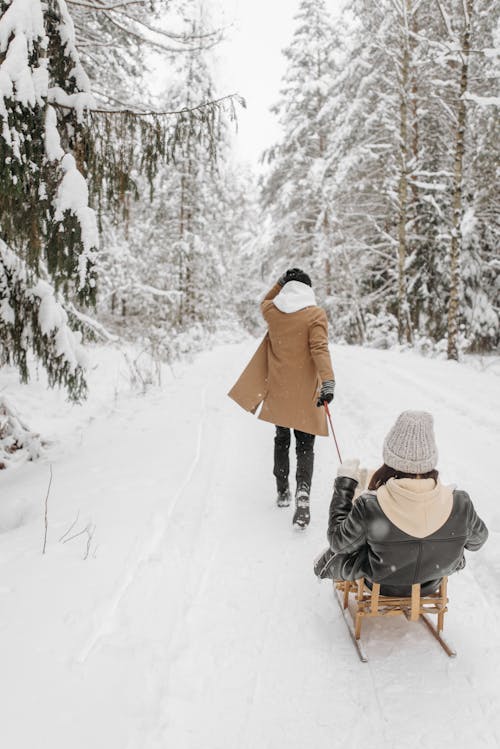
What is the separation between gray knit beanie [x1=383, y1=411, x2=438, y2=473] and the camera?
240cm

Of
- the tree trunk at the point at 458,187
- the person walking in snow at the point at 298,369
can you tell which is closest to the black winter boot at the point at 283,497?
the person walking in snow at the point at 298,369

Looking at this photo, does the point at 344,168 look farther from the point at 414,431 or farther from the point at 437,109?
the point at 414,431

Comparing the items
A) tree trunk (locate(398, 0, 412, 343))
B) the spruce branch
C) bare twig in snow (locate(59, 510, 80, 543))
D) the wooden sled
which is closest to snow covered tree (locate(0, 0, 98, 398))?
the spruce branch

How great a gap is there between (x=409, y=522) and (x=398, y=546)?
15 centimetres

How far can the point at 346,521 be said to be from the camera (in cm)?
261

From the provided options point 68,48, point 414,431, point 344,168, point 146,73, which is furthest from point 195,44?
point 344,168

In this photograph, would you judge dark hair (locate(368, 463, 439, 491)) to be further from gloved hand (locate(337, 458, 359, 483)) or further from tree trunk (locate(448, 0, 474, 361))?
tree trunk (locate(448, 0, 474, 361))

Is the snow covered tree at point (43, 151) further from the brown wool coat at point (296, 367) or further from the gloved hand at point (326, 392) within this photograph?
the gloved hand at point (326, 392)

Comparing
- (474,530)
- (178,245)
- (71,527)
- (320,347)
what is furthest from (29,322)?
(178,245)

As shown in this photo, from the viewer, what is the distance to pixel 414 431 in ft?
7.92

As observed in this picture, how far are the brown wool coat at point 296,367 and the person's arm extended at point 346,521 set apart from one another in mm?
1483

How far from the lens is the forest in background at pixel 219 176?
4.30 meters

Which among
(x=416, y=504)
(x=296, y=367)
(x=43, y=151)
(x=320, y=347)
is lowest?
(x=416, y=504)

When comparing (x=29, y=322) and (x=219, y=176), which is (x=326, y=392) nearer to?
(x=29, y=322)
